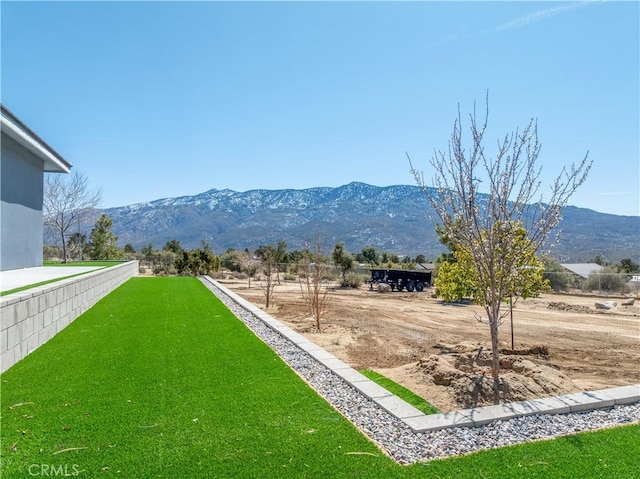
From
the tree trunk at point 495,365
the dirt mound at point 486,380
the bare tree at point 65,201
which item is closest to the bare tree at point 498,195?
the tree trunk at point 495,365

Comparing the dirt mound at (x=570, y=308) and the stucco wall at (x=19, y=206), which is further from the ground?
the stucco wall at (x=19, y=206)

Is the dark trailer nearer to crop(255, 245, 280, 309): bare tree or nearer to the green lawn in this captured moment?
crop(255, 245, 280, 309): bare tree

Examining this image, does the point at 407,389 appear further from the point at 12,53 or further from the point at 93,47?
the point at 12,53

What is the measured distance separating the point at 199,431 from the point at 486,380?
2912 millimetres

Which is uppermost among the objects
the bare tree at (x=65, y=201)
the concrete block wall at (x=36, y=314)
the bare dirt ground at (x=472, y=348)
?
the bare tree at (x=65, y=201)

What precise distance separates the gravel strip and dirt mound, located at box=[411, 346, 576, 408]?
514 mm

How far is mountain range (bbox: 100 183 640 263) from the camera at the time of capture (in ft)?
175

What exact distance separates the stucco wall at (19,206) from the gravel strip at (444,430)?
1045cm

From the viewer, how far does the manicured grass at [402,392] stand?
3928 mm

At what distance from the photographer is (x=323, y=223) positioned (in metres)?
77.0

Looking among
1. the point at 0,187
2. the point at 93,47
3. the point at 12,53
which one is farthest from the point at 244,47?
the point at 0,187

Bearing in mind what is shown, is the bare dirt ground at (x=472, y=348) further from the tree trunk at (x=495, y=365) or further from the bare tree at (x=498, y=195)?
the bare tree at (x=498, y=195)

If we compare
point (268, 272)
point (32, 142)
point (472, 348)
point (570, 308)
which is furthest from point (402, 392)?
point (570, 308)

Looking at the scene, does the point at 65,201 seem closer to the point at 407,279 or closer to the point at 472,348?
the point at 407,279
